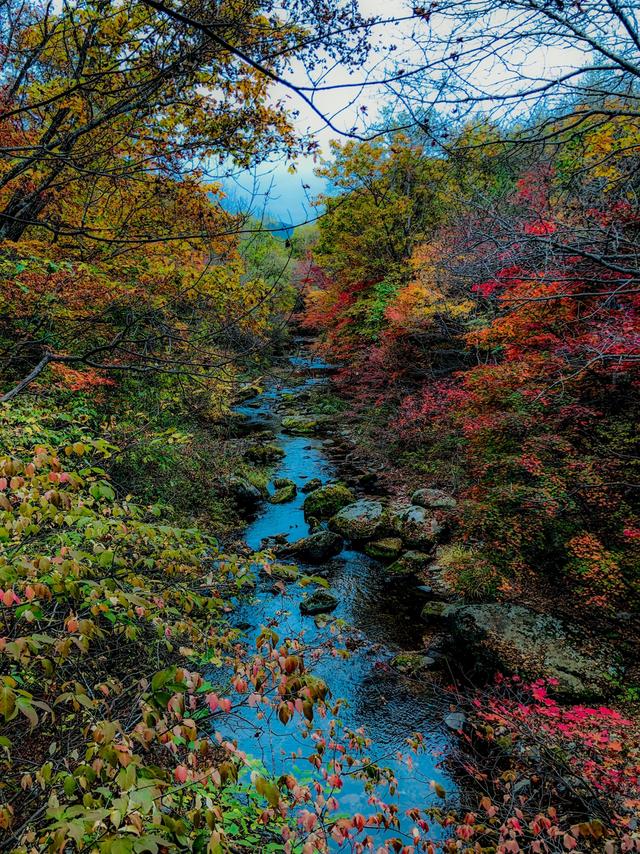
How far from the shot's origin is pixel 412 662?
6910 mm

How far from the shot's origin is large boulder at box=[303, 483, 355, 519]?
11.8 meters

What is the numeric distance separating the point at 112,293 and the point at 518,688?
352 inches

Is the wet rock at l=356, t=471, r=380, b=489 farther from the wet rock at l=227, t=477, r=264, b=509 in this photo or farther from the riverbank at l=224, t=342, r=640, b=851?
the wet rock at l=227, t=477, r=264, b=509

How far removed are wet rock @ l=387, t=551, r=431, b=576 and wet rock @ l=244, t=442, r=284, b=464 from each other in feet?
23.4

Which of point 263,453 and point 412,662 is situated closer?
point 412,662

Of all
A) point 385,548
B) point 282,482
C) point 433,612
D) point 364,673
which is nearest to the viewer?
point 364,673

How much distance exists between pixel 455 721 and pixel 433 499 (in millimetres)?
5863

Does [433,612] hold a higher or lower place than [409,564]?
lower

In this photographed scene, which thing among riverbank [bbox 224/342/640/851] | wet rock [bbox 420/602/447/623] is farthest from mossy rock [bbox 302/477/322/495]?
wet rock [bbox 420/602/447/623]

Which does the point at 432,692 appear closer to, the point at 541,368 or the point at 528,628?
the point at 528,628

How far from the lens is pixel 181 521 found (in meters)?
8.53

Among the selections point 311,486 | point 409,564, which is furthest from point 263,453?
point 409,564

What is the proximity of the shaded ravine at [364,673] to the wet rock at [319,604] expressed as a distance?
16 centimetres

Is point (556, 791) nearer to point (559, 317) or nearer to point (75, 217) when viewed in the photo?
point (559, 317)
